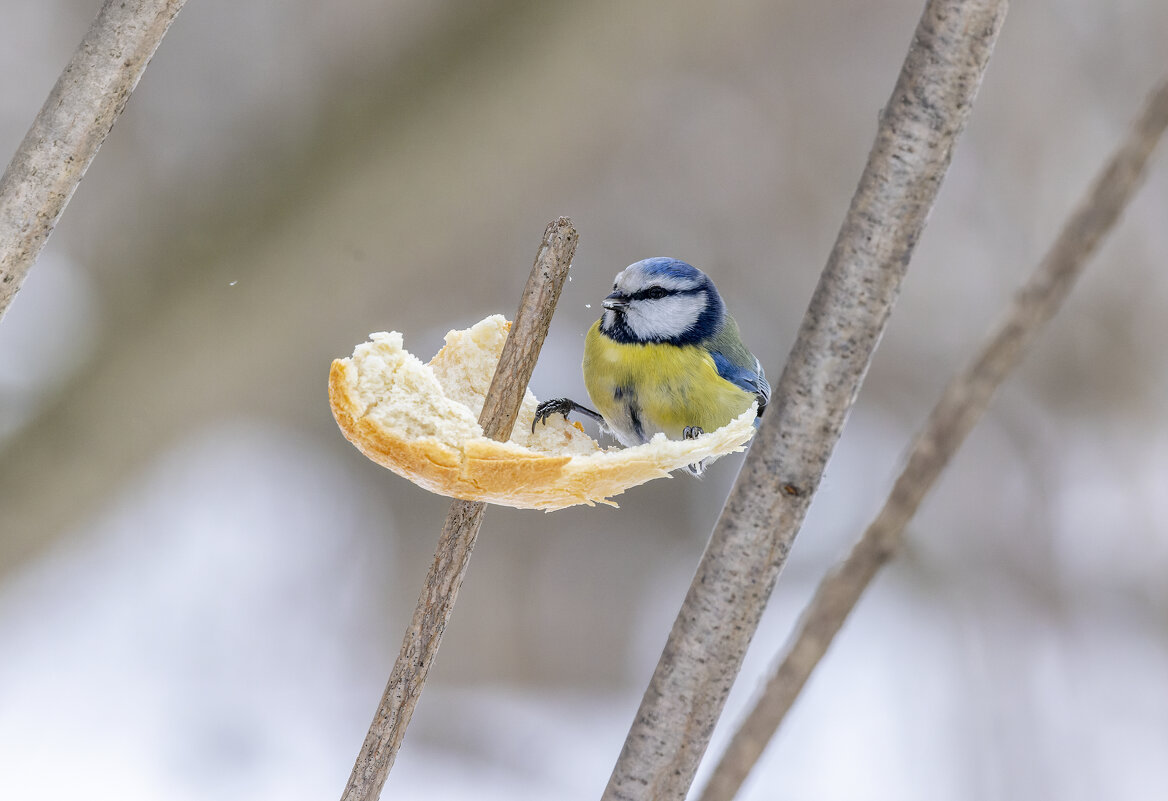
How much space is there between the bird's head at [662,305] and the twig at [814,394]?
1.58 ft

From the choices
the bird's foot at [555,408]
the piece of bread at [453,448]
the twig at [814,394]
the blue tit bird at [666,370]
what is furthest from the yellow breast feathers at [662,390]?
the twig at [814,394]

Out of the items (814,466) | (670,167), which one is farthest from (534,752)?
(814,466)

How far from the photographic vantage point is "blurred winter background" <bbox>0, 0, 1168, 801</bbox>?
1368mm

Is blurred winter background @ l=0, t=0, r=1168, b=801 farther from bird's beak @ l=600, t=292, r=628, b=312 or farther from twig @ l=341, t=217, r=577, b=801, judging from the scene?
twig @ l=341, t=217, r=577, b=801

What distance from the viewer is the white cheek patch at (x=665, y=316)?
0.87 m

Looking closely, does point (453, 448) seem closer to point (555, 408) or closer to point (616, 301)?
point (555, 408)

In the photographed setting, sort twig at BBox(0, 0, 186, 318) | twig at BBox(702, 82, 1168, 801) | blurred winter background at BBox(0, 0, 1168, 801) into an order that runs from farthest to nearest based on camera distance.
Result: blurred winter background at BBox(0, 0, 1168, 801) → twig at BBox(0, 0, 186, 318) → twig at BBox(702, 82, 1168, 801)

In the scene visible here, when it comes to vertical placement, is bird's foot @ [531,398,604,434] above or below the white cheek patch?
below

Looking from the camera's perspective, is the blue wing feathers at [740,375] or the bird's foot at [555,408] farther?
the blue wing feathers at [740,375]

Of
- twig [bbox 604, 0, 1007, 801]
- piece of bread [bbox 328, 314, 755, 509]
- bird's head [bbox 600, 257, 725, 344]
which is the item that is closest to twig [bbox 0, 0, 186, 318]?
piece of bread [bbox 328, 314, 755, 509]

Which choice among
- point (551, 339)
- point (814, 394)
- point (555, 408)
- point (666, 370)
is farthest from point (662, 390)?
point (814, 394)

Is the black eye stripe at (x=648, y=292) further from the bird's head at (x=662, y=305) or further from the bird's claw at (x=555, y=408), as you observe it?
the bird's claw at (x=555, y=408)

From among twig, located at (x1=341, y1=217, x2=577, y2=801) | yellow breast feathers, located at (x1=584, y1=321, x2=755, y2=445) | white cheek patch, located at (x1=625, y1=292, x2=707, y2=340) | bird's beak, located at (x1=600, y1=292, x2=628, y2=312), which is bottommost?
twig, located at (x1=341, y1=217, x2=577, y2=801)

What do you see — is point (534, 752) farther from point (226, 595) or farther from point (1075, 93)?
point (1075, 93)
